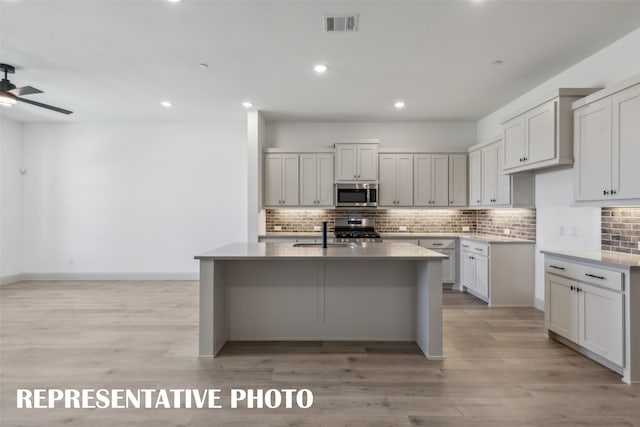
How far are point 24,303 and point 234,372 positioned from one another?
13.3ft

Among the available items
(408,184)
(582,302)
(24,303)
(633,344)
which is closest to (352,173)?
(408,184)

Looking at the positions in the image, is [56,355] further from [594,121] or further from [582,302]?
[594,121]

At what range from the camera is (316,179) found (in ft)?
19.6

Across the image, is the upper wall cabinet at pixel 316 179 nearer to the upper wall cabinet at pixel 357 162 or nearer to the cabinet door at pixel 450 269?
the upper wall cabinet at pixel 357 162

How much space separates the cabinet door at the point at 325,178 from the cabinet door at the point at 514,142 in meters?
2.67

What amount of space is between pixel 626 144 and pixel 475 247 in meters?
2.60

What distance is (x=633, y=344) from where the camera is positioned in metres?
2.58

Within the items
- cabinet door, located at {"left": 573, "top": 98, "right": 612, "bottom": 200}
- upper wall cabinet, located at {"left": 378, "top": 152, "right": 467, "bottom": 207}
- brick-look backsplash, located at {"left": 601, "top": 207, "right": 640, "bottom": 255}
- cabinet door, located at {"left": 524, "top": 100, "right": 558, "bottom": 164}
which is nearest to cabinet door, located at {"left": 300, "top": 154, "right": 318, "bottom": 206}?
upper wall cabinet, located at {"left": 378, "top": 152, "right": 467, "bottom": 207}

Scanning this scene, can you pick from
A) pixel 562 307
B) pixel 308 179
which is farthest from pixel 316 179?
pixel 562 307

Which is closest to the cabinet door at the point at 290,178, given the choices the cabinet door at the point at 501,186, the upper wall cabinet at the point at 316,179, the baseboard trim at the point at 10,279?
the upper wall cabinet at the point at 316,179

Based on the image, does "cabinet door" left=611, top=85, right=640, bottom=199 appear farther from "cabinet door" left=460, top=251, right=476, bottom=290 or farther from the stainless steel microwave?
the stainless steel microwave

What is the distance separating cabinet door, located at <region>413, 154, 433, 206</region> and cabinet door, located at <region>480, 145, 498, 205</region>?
0.86 m

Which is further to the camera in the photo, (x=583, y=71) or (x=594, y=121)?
(x=583, y=71)

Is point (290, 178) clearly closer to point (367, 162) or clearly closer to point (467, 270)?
point (367, 162)
